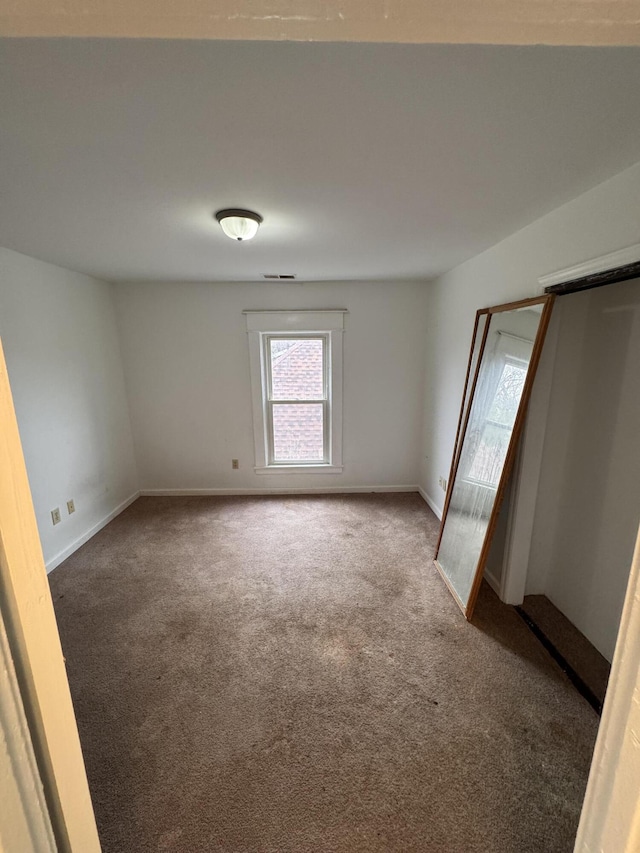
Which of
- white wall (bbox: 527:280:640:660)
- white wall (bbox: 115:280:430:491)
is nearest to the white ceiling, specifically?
white wall (bbox: 527:280:640:660)

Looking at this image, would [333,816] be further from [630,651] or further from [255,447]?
[255,447]

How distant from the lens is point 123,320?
140 inches

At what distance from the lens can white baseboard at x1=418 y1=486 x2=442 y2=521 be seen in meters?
3.35

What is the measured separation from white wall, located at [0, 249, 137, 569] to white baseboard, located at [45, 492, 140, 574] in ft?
0.03

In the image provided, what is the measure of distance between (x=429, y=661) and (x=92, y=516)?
2971 millimetres

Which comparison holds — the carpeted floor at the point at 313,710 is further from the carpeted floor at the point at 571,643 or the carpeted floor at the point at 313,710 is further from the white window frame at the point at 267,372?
the white window frame at the point at 267,372

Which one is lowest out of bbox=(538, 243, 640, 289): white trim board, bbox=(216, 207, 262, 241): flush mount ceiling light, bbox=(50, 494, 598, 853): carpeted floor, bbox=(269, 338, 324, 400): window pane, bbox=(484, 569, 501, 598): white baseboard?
bbox=(50, 494, 598, 853): carpeted floor

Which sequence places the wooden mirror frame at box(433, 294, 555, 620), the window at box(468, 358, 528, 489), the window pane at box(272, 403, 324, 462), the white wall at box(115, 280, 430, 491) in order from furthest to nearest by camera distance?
the window pane at box(272, 403, 324, 462)
the white wall at box(115, 280, 430, 491)
the window at box(468, 358, 528, 489)
the wooden mirror frame at box(433, 294, 555, 620)

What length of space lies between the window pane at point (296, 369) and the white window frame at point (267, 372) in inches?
2.5

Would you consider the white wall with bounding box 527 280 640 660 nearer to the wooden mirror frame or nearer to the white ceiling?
the wooden mirror frame

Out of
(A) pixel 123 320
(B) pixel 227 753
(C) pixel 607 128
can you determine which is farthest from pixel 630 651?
(A) pixel 123 320

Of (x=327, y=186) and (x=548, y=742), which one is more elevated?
(x=327, y=186)

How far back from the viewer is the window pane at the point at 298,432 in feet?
12.6

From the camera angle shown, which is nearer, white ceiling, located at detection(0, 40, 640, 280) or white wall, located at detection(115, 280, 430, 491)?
white ceiling, located at detection(0, 40, 640, 280)
